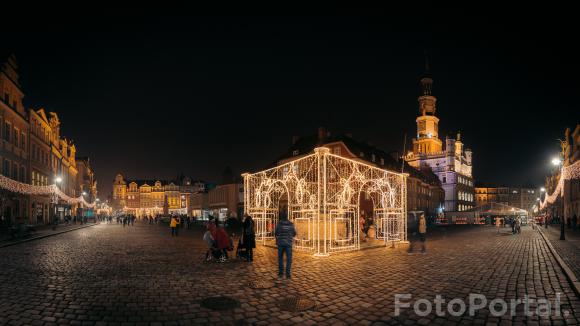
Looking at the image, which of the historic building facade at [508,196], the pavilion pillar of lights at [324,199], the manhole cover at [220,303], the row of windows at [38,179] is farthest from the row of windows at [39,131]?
the historic building facade at [508,196]

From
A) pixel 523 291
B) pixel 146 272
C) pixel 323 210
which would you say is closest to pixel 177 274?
pixel 146 272

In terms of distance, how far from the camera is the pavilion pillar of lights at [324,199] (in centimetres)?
1678

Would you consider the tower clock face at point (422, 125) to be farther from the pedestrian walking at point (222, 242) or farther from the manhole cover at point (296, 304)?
the manhole cover at point (296, 304)

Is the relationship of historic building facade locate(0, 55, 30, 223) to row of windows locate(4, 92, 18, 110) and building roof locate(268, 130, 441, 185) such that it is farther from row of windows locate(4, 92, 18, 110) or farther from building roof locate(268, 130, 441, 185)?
building roof locate(268, 130, 441, 185)

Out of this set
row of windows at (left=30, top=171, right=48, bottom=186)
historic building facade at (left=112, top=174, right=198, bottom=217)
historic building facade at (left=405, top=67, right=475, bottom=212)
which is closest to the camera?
row of windows at (left=30, top=171, right=48, bottom=186)

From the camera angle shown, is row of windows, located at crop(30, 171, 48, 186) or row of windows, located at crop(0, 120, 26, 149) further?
row of windows, located at crop(30, 171, 48, 186)

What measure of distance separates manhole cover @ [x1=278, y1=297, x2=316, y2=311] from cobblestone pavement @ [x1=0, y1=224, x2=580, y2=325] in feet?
0.55

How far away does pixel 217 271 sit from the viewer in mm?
11719

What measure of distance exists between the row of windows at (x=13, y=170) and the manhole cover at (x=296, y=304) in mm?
35298

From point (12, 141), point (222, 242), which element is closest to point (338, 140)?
point (12, 141)

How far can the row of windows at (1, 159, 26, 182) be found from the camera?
33.6 metres

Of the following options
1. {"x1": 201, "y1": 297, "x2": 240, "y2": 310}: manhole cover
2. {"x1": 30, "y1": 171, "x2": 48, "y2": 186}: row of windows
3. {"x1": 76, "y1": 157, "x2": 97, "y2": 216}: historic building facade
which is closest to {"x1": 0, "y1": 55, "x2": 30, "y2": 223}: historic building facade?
{"x1": 30, "y1": 171, "x2": 48, "y2": 186}: row of windows

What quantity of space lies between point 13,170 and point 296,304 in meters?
38.8

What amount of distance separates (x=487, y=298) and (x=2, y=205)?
128 feet
